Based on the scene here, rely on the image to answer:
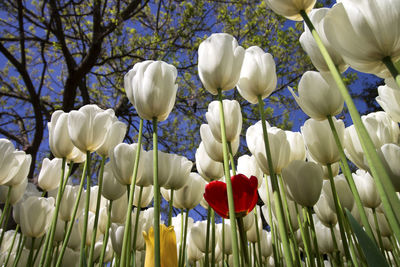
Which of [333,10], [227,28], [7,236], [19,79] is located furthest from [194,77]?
[333,10]

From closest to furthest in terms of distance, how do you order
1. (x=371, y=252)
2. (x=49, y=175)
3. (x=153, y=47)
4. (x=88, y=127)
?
(x=371, y=252) → (x=88, y=127) → (x=49, y=175) → (x=153, y=47)

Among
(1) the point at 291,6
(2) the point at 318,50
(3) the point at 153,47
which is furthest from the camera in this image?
(3) the point at 153,47

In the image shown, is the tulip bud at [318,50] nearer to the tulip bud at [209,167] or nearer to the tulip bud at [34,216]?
the tulip bud at [209,167]

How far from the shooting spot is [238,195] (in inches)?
29.8

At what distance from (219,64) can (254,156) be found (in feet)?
0.93

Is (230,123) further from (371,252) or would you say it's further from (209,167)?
(371,252)

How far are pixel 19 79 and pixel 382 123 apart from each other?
239 inches

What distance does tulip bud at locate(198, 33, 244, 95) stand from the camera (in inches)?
27.7

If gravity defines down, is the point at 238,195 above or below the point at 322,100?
below

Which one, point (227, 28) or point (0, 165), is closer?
point (0, 165)

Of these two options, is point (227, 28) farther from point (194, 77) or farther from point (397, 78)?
point (397, 78)

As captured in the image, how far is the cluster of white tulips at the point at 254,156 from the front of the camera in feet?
1.46

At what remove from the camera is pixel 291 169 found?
76 centimetres

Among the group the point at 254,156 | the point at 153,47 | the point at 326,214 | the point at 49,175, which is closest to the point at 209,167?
the point at 254,156
